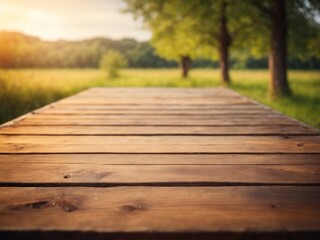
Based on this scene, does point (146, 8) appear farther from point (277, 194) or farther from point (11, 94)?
point (277, 194)

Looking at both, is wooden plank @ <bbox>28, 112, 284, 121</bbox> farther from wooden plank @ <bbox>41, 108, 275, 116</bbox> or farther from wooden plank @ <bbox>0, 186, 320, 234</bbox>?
wooden plank @ <bbox>0, 186, 320, 234</bbox>

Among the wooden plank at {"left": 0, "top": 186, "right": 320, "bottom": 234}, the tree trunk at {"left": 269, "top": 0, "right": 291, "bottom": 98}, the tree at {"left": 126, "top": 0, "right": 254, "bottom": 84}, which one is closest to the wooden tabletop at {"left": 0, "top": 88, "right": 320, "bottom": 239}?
the wooden plank at {"left": 0, "top": 186, "right": 320, "bottom": 234}

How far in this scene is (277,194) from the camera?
125 centimetres

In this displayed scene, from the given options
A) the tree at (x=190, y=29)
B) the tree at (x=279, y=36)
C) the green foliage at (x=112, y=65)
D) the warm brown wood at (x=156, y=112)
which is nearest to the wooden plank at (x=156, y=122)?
the warm brown wood at (x=156, y=112)

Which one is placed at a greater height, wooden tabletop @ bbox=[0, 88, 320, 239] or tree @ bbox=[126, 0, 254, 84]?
tree @ bbox=[126, 0, 254, 84]

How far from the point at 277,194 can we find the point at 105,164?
875mm

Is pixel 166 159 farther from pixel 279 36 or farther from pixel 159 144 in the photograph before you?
pixel 279 36

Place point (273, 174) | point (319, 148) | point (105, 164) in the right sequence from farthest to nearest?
point (319, 148) < point (105, 164) < point (273, 174)

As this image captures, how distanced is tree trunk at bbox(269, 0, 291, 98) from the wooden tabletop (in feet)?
23.6

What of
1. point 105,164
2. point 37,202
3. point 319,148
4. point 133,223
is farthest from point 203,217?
point 319,148

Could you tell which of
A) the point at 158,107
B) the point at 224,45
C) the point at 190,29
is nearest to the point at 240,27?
the point at 224,45

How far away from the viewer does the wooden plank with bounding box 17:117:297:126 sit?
9.21 feet

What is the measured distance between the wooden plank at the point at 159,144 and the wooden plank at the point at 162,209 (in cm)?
63

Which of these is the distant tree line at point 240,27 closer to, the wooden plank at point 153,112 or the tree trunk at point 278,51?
the tree trunk at point 278,51
